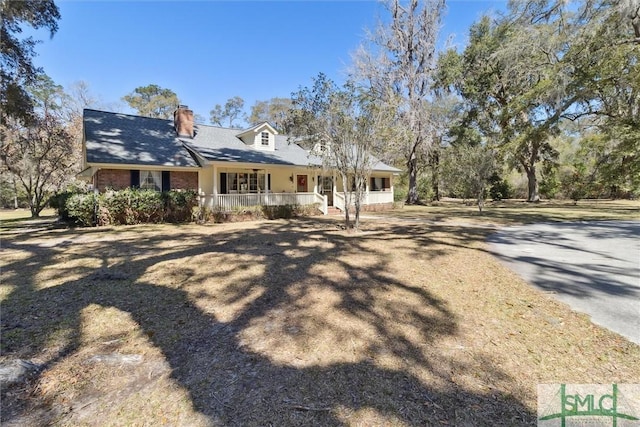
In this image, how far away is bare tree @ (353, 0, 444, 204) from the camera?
22500 mm

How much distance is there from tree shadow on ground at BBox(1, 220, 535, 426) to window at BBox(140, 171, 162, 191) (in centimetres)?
792

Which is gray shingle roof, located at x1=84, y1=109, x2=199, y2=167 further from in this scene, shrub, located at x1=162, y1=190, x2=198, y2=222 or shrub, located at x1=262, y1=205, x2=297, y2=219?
shrub, located at x1=262, y1=205, x2=297, y2=219

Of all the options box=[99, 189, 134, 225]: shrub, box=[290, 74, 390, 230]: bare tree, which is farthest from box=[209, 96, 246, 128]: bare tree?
box=[290, 74, 390, 230]: bare tree

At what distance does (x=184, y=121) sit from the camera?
707 inches

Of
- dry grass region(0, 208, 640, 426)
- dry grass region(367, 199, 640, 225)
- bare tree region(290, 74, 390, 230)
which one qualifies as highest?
bare tree region(290, 74, 390, 230)

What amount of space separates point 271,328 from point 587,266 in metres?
6.12

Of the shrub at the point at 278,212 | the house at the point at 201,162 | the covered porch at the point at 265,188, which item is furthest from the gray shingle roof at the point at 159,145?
the shrub at the point at 278,212

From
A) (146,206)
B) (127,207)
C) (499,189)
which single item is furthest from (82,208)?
(499,189)

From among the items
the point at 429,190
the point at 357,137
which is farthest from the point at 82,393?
the point at 429,190

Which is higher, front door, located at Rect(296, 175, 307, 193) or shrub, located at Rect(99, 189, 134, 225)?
front door, located at Rect(296, 175, 307, 193)

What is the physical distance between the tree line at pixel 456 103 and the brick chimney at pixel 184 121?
593 centimetres

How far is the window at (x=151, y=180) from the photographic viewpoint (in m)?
14.5

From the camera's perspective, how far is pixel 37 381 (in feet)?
8.78

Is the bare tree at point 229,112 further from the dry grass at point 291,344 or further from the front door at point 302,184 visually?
the dry grass at point 291,344
